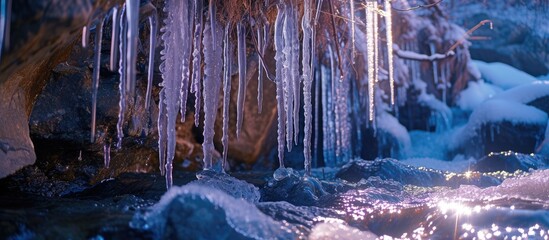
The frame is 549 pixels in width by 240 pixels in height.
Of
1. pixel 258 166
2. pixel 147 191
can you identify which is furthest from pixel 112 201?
pixel 258 166

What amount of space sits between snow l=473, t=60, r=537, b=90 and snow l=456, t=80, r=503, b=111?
164 centimetres

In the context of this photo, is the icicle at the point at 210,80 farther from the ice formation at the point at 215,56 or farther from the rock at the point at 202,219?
the rock at the point at 202,219

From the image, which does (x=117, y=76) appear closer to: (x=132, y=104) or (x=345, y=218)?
(x=132, y=104)

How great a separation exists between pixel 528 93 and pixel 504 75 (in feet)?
11.2

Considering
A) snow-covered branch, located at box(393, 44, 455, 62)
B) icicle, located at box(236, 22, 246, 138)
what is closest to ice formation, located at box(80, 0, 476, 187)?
icicle, located at box(236, 22, 246, 138)

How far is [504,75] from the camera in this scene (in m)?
12.8

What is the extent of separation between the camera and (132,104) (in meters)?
4.52

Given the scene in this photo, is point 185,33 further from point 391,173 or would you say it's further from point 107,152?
point 391,173

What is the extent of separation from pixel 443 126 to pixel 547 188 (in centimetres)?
659

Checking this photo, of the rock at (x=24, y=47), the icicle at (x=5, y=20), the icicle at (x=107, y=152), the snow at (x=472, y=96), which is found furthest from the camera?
the snow at (x=472, y=96)

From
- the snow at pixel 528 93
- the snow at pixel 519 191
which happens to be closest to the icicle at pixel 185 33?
the snow at pixel 519 191

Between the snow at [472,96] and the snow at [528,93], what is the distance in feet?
1.76

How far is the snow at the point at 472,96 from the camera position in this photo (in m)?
10.3

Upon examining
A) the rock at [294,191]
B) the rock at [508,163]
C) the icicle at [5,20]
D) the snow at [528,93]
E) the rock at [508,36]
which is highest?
the rock at [508,36]
